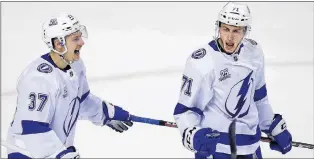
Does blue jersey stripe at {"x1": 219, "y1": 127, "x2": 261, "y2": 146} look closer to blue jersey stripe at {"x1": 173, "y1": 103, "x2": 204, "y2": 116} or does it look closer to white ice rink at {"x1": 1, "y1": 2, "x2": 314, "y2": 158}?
blue jersey stripe at {"x1": 173, "y1": 103, "x2": 204, "y2": 116}

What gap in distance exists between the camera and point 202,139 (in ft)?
9.04

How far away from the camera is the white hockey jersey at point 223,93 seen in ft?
9.37

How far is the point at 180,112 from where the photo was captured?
2.90 meters

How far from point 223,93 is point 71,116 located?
62 cm

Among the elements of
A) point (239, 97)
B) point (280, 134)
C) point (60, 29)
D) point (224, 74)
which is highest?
point (60, 29)

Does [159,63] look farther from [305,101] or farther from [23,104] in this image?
[23,104]

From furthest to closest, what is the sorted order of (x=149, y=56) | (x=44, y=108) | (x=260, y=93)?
(x=149, y=56)
(x=260, y=93)
(x=44, y=108)

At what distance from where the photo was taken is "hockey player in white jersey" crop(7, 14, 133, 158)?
273cm

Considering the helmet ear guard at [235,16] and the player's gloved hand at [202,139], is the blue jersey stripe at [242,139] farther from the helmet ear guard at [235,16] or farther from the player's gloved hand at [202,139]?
the helmet ear guard at [235,16]

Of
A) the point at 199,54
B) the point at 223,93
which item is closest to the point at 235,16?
the point at 199,54

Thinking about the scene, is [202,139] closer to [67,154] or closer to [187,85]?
[187,85]

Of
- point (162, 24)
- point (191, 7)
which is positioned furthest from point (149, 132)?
point (191, 7)

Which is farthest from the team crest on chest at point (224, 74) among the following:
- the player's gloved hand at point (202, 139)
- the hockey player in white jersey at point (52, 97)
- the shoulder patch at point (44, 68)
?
the shoulder patch at point (44, 68)

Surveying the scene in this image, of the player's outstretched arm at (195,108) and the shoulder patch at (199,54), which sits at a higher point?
the shoulder patch at (199,54)
